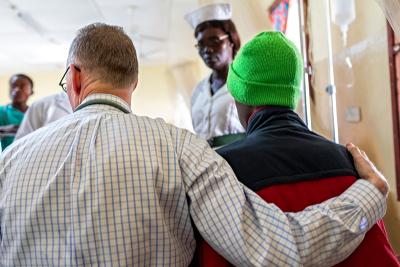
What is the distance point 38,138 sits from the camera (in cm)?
77

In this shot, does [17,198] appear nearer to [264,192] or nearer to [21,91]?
[264,192]

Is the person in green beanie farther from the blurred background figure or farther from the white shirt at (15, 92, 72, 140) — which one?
the blurred background figure

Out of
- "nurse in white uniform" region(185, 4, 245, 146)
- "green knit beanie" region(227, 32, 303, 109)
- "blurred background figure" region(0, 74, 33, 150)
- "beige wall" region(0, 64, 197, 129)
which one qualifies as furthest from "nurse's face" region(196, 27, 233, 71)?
"beige wall" region(0, 64, 197, 129)

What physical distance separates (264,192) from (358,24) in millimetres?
1245

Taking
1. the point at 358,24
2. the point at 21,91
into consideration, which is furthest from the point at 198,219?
the point at 21,91

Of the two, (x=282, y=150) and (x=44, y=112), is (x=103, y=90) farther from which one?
(x=44, y=112)

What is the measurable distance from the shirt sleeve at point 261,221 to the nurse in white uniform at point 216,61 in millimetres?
957

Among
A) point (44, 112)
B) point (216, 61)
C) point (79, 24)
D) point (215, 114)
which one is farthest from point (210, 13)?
point (79, 24)

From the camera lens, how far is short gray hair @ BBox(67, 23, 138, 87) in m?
0.80

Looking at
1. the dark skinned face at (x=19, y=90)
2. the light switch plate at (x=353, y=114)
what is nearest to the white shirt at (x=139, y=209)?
the light switch plate at (x=353, y=114)

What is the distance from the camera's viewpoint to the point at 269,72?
83cm

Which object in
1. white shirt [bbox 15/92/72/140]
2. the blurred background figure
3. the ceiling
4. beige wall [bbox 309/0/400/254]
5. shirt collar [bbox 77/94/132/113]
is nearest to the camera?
shirt collar [bbox 77/94/132/113]

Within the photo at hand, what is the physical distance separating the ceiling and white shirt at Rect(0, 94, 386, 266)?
344cm

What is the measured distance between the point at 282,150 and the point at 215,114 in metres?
0.96
